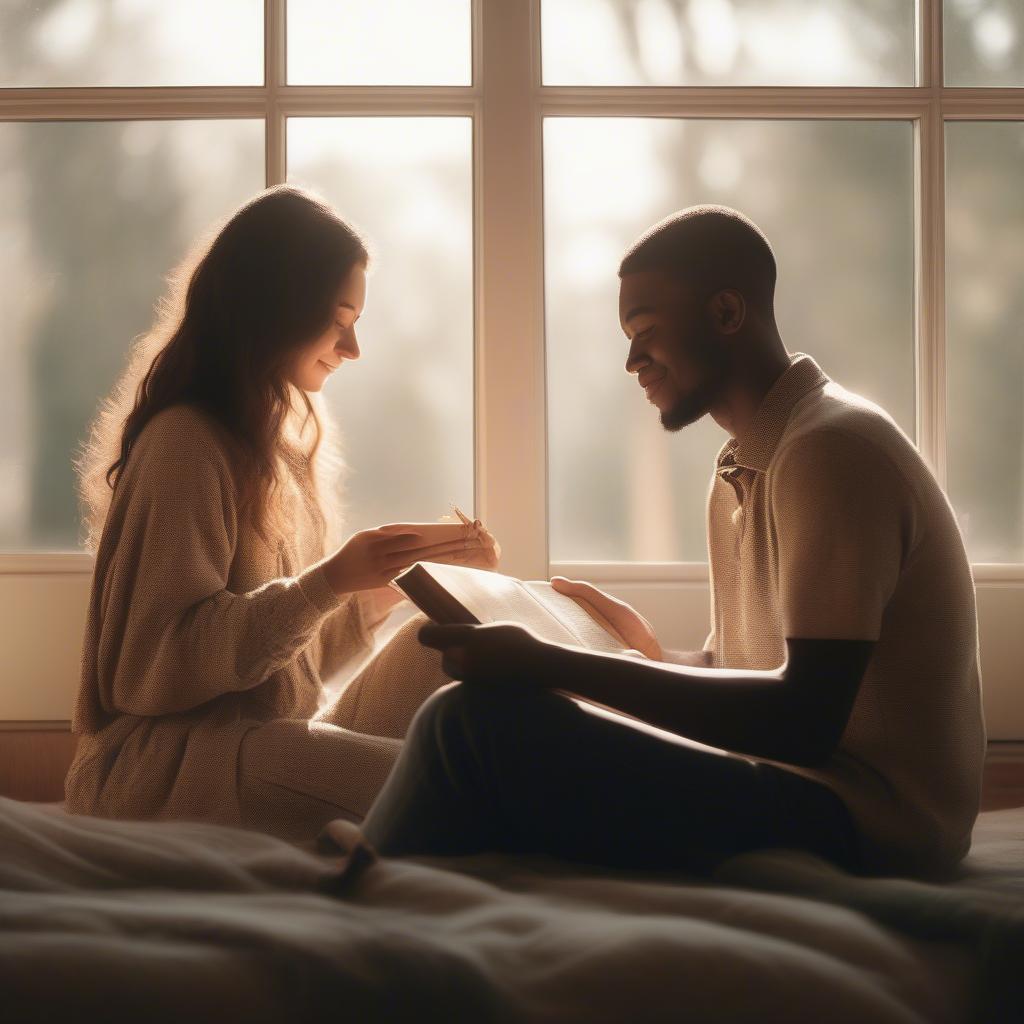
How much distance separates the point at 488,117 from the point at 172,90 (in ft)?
2.30

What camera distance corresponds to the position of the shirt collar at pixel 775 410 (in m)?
1.27

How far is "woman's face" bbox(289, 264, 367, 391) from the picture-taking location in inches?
64.6

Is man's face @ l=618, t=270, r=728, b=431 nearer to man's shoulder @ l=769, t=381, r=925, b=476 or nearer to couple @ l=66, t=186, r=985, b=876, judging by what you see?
couple @ l=66, t=186, r=985, b=876

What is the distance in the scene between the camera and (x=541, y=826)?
1.06m

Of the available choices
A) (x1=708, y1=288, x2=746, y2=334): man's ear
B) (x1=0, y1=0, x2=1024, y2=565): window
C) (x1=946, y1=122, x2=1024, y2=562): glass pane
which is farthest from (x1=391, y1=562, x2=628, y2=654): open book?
(x1=946, y1=122, x2=1024, y2=562): glass pane

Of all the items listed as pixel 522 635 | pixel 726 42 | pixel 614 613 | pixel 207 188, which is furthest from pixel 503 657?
pixel 726 42

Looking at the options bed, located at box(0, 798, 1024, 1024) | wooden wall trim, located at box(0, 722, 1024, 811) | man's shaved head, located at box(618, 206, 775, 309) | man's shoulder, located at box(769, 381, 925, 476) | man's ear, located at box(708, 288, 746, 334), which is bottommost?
wooden wall trim, located at box(0, 722, 1024, 811)

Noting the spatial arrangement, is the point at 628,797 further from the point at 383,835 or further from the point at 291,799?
the point at 291,799

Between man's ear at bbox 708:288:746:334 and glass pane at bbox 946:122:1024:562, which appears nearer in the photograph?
man's ear at bbox 708:288:746:334

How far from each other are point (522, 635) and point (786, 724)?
27 centimetres

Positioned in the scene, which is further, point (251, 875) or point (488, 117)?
point (488, 117)

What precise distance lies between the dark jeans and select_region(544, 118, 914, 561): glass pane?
141cm

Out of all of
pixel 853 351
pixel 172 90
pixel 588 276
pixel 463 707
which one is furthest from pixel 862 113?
pixel 463 707

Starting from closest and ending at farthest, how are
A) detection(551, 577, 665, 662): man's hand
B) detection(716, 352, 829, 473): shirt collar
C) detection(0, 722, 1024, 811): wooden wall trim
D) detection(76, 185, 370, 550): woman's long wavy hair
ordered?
1. detection(716, 352, 829, 473): shirt collar
2. detection(76, 185, 370, 550): woman's long wavy hair
3. detection(551, 577, 665, 662): man's hand
4. detection(0, 722, 1024, 811): wooden wall trim
